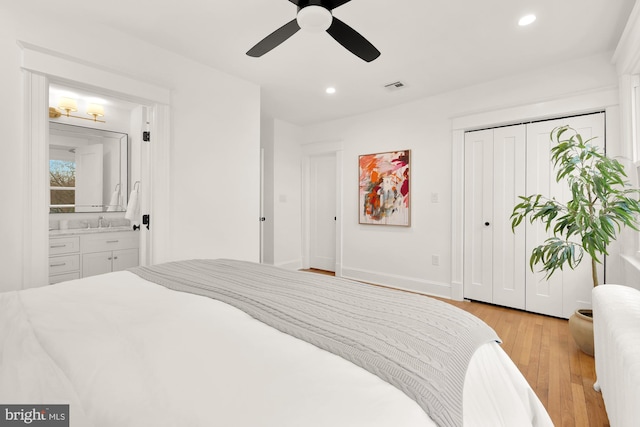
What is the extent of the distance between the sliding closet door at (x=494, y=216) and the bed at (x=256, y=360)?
243 centimetres

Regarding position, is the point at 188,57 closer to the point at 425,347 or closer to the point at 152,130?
the point at 152,130

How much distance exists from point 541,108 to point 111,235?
482 centimetres

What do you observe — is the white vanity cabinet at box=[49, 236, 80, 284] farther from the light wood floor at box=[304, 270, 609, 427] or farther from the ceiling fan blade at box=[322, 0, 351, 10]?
the light wood floor at box=[304, 270, 609, 427]

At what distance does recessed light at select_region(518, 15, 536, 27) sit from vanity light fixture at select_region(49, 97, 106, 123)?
171 inches

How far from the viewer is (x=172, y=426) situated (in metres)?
0.53

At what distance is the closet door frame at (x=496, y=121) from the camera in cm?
262

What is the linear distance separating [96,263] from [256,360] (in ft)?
11.5

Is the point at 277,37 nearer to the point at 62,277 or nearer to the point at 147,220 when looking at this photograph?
the point at 147,220

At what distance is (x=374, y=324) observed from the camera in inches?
37.3

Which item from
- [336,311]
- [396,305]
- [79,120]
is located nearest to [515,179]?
[396,305]

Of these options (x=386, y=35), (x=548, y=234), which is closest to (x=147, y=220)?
(x=386, y=35)

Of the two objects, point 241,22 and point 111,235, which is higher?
point 241,22

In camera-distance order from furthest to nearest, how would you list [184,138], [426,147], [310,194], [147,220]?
1. [310,194]
2. [426,147]
3. [184,138]
4. [147,220]

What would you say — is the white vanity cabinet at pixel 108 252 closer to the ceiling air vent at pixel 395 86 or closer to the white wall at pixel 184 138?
the white wall at pixel 184 138
